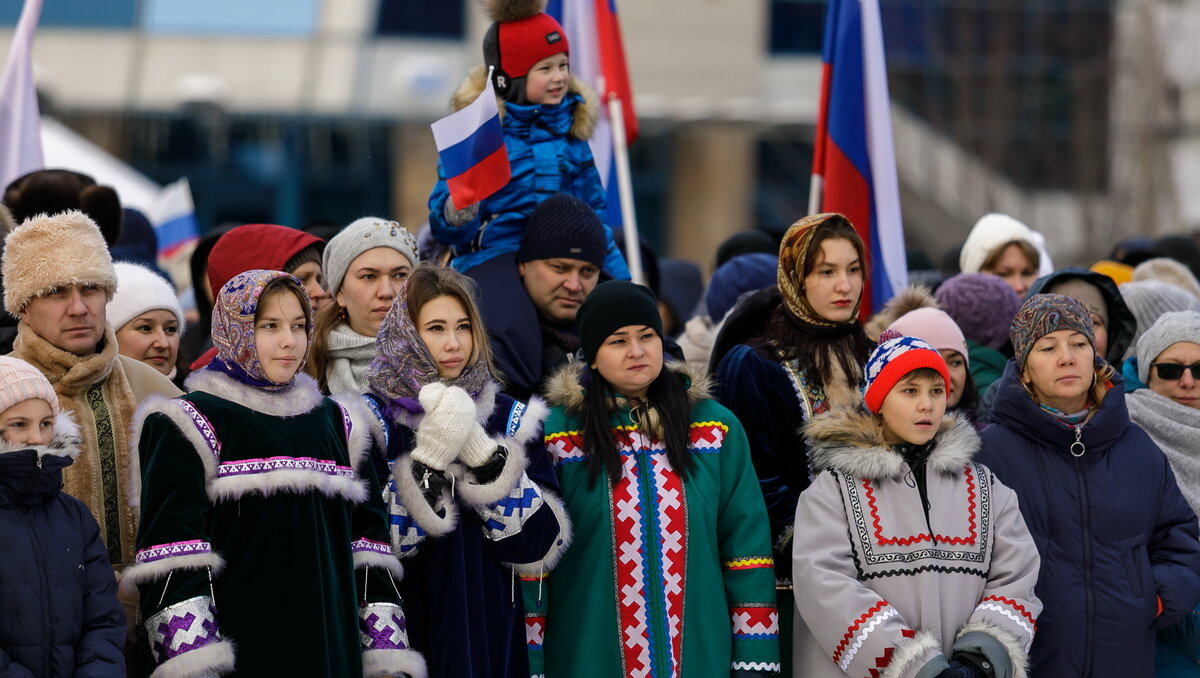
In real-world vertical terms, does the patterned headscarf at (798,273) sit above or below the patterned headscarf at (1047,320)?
above

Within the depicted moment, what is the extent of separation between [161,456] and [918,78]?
18628 mm

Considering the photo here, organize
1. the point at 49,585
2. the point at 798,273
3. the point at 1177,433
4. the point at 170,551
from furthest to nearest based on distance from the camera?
the point at 1177,433
the point at 798,273
the point at 170,551
the point at 49,585

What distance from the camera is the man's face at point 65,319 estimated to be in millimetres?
4961

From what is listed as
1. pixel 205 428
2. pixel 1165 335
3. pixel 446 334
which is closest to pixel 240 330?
pixel 205 428

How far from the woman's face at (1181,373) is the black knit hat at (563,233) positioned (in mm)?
2183

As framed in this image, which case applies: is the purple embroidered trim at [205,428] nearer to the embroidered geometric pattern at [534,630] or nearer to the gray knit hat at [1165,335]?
the embroidered geometric pattern at [534,630]

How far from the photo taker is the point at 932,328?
246 inches

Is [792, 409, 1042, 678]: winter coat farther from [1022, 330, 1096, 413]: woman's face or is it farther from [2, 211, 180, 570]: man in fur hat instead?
[2, 211, 180, 570]: man in fur hat

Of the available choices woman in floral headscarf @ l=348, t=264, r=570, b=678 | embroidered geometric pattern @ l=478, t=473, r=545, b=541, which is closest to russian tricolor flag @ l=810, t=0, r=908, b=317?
woman in floral headscarf @ l=348, t=264, r=570, b=678

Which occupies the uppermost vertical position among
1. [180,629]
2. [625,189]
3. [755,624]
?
[625,189]

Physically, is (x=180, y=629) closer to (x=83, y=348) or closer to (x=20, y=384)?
(x=20, y=384)

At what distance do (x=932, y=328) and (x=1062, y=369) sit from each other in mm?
736

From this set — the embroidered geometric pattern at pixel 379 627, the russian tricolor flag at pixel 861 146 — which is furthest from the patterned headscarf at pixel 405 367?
the russian tricolor flag at pixel 861 146

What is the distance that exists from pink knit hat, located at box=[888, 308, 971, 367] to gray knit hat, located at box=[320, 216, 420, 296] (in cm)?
189
